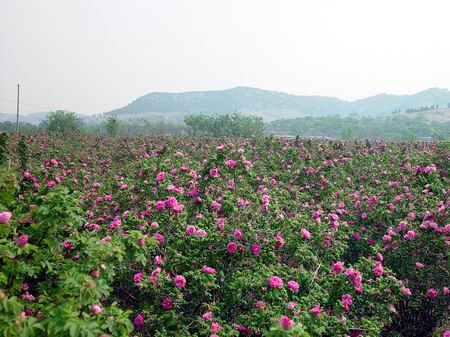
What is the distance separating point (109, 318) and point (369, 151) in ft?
40.0

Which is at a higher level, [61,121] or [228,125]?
[228,125]

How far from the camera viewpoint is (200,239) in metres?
3.80

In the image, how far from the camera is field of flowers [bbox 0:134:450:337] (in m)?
2.55

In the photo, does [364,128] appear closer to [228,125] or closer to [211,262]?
[228,125]

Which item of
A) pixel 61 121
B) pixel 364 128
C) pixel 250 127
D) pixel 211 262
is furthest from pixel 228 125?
pixel 211 262

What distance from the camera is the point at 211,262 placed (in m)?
3.87

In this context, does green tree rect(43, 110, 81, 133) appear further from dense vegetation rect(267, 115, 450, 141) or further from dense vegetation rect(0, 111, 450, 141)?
dense vegetation rect(267, 115, 450, 141)

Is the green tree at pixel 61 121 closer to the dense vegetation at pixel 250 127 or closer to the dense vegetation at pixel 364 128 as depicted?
the dense vegetation at pixel 250 127

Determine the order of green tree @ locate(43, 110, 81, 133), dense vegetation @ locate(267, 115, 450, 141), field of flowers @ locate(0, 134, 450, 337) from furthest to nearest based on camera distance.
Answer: dense vegetation @ locate(267, 115, 450, 141), green tree @ locate(43, 110, 81, 133), field of flowers @ locate(0, 134, 450, 337)

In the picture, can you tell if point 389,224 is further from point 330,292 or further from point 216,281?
point 216,281

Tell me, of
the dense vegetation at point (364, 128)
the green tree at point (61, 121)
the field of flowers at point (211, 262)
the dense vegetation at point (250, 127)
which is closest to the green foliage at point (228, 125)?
the dense vegetation at point (250, 127)

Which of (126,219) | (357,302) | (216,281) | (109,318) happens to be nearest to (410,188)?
(357,302)

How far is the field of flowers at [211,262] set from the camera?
2.55m

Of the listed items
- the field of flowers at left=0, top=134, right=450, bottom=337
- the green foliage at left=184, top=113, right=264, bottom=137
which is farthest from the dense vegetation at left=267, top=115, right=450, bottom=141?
the field of flowers at left=0, top=134, right=450, bottom=337
